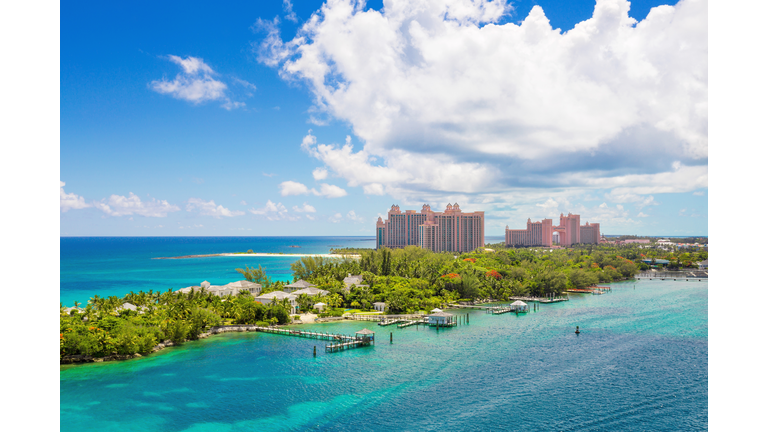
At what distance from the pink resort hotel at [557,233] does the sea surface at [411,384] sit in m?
112

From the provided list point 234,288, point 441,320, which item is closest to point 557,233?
point 441,320

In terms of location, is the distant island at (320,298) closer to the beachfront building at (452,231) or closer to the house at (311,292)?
the house at (311,292)

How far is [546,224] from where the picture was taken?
138 m

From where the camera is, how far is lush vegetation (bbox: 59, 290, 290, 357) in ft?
71.4

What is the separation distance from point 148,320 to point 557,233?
141 metres

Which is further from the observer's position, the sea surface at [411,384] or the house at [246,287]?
the house at [246,287]

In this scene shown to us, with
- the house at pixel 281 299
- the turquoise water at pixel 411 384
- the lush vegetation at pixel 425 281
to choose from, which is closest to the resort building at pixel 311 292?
the lush vegetation at pixel 425 281

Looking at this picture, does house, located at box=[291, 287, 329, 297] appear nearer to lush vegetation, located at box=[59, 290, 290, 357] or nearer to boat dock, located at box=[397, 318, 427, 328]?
lush vegetation, located at box=[59, 290, 290, 357]

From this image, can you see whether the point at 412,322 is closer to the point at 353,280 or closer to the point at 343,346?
the point at 343,346

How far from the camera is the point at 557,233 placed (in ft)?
475

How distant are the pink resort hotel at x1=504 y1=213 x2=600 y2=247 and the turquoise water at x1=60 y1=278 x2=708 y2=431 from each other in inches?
4426

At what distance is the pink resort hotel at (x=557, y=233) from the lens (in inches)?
5394

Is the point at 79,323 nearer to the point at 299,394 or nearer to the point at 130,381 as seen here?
the point at 130,381
